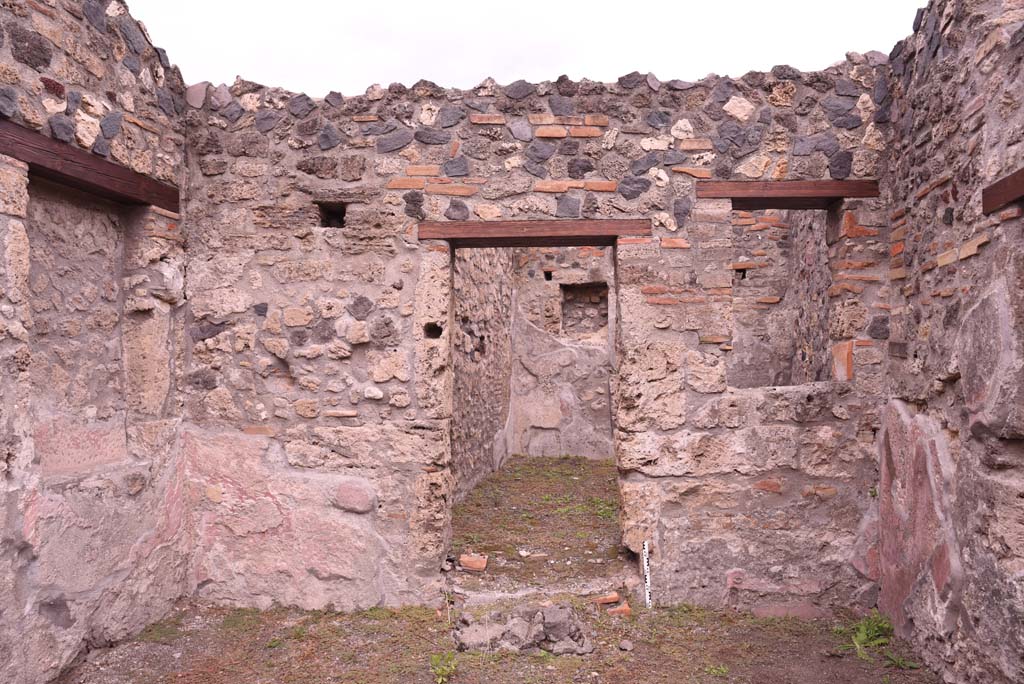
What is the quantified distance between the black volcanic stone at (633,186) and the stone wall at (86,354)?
2.48 meters

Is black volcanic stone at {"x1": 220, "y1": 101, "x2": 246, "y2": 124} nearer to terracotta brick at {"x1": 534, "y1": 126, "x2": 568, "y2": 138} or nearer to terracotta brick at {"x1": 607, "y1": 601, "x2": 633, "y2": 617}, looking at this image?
terracotta brick at {"x1": 534, "y1": 126, "x2": 568, "y2": 138}

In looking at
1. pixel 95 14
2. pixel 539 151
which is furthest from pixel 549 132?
pixel 95 14

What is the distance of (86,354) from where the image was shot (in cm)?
338

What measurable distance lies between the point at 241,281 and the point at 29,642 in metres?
1.95

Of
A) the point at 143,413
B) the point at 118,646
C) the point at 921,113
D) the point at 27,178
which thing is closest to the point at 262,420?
the point at 143,413

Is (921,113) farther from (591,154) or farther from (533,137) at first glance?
(533,137)

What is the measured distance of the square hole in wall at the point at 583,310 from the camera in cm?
970

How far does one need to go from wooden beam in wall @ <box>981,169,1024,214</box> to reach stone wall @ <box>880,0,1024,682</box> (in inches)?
1.5

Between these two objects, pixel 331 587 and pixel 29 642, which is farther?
pixel 331 587

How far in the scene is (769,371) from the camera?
7.33 meters

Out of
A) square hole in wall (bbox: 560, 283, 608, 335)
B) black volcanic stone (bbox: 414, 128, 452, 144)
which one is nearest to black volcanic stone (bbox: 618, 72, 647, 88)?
black volcanic stone (bbox: 414, 128, 452, 144)

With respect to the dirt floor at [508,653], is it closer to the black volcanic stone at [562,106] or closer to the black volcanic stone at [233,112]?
the black volcanic stone at [562,106]

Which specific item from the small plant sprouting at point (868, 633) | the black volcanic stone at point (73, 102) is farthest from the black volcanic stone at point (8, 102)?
→ the small plant sprouting at point (868, 633)

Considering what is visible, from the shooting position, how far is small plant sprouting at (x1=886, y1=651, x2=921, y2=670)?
3.17 meters
